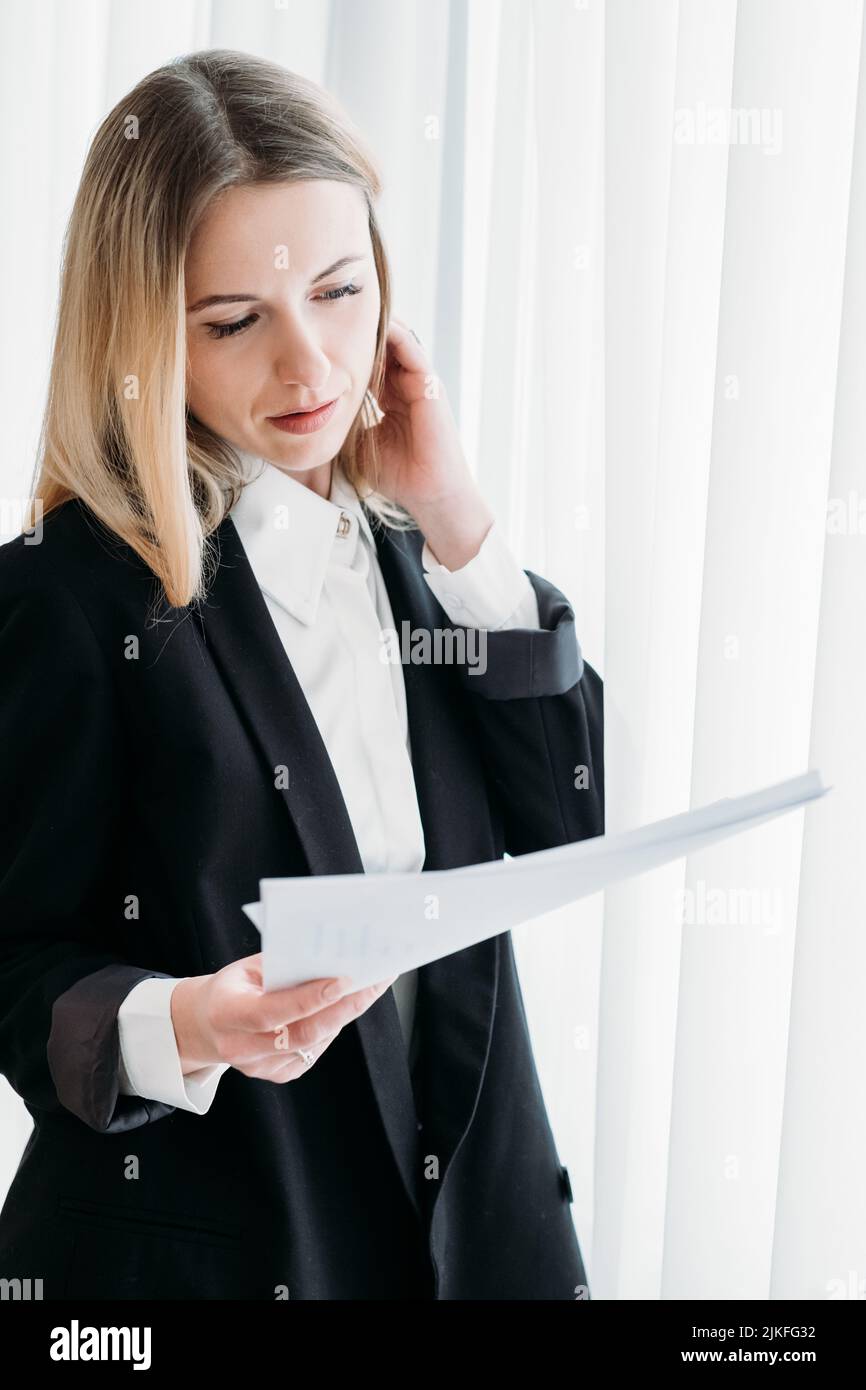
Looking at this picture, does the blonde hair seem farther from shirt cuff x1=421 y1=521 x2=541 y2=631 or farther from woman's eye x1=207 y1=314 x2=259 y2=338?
shirt cuff x1=421 y1=521 x2=541 y2=631

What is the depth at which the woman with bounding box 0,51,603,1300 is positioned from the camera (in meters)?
0.89

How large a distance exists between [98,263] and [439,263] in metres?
0.53

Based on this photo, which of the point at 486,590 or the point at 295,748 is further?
the point at 486,590

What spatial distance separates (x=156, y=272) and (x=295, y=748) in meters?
0.36

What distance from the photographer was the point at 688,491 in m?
1.11

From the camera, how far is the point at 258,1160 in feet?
3.07

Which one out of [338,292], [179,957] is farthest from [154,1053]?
[338,292]

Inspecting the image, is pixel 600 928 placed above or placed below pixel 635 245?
below

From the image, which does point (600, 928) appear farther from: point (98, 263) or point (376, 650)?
point (98, 263)

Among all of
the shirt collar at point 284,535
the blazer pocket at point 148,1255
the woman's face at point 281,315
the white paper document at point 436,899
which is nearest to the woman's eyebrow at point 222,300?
the woman's face at point 281,315

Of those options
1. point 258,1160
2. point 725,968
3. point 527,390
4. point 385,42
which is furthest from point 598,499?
point 258,1160

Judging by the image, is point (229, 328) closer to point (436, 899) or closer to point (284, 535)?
point (284, 535)

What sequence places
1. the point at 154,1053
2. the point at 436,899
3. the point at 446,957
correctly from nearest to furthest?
the point at 436,899, the point at 154,1053, the point at 446,957

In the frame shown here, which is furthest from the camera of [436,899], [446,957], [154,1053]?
[446,957]
